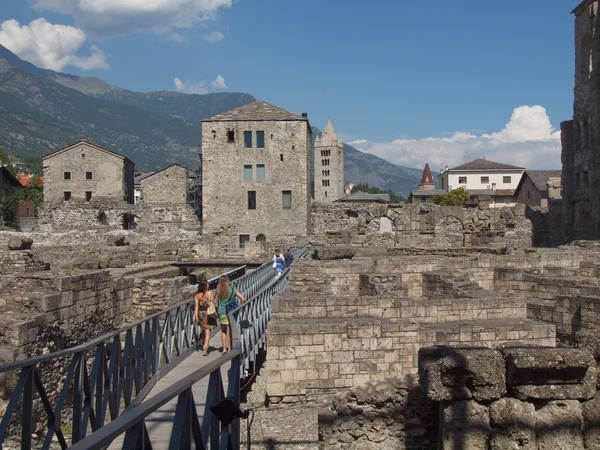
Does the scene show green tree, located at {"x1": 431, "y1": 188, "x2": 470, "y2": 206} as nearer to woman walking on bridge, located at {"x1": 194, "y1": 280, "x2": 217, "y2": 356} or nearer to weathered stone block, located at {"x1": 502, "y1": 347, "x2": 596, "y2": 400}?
woman walking on bridge, located at {"x1": 194, "y1": 280, "x2": 217, "y2": 356}

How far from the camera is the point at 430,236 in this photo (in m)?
35.4

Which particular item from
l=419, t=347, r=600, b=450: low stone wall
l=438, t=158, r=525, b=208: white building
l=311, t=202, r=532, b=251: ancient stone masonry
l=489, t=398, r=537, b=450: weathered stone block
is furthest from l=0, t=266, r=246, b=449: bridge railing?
l=438, t=158, r=525, b=208: white building

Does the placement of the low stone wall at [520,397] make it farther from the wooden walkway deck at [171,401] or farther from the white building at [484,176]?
the white building at [484,176]

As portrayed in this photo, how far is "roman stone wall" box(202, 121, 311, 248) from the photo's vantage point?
4022cm

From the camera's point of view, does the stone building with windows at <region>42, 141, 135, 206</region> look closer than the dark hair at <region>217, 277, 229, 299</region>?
No

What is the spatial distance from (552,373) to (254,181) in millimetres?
36315

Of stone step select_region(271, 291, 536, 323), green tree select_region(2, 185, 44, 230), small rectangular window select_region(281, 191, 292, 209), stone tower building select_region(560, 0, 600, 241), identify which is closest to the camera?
stone step select_region(271, 291, 536, 323)

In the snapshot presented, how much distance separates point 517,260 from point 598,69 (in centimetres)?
2914

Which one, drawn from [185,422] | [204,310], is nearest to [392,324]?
[204,310]

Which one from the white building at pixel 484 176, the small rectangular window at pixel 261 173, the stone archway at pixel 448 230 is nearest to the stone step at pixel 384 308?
the stone archway at pixel 448 230

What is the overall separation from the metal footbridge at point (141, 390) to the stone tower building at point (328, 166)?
11790 cm

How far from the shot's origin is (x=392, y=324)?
9266 mm

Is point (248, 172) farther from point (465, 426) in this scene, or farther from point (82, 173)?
point (465, 426)

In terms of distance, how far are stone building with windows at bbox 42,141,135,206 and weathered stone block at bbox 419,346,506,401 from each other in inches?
1681
